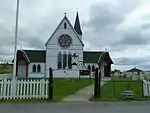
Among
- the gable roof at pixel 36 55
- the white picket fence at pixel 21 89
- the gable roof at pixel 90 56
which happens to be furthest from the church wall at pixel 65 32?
the white picket fence at pixel 21 89

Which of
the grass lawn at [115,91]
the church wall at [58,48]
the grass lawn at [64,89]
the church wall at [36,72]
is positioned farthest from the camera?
the church wall at [36,72]

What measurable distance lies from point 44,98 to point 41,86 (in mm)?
733

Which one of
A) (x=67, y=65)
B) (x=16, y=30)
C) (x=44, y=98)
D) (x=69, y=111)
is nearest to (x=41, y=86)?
(x=44, y=98)

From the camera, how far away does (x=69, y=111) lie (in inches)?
429

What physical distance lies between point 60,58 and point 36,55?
5639 mm

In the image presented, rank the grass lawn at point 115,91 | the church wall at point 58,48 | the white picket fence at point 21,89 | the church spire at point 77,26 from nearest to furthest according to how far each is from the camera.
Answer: the white picket fence at point 21,89 < the grass lawn at point 115,91 < the church wall at point 58,48 < the church spire at point 77,26

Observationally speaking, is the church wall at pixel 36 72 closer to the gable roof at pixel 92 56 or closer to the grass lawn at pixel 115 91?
the gable roof at pixel 92 56

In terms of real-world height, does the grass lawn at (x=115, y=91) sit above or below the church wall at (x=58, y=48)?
below

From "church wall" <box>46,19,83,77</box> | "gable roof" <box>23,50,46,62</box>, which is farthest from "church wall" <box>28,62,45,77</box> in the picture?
"church wall" <box>46,19,83,77</box>

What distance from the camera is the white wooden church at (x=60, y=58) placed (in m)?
52.2

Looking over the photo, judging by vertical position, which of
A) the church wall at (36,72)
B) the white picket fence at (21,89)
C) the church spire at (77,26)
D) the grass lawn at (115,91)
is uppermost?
the church spire at (77,26)

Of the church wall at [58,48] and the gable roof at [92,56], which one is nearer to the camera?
the church wall at [58,48]

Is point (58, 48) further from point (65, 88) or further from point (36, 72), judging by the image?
point (65, 88)

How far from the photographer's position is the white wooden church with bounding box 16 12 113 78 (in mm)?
52250
